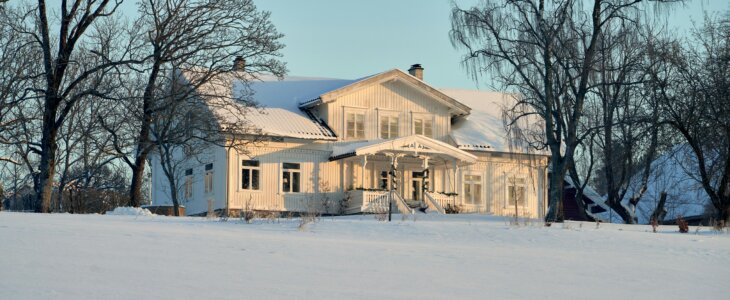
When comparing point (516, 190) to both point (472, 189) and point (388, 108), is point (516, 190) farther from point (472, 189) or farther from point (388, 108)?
point (388, 108)

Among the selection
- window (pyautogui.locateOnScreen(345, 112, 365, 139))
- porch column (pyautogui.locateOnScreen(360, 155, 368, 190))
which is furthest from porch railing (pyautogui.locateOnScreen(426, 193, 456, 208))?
window (pyautogui.locateOnScreen(345, 112, 365, 139))

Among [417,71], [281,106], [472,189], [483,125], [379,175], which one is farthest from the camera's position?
[417,71]

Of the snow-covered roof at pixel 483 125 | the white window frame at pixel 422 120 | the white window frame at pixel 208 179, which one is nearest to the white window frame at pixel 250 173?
the white window frame at pixel 208 179

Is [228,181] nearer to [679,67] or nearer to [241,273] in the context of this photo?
[679,67]

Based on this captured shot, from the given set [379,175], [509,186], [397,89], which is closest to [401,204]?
[379,175]

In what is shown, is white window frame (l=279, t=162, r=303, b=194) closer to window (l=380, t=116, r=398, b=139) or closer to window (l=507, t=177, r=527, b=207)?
window (l=380, t=116, r=398, b=139)

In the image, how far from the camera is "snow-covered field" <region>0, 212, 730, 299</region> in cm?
1130

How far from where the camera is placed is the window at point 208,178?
40656 mm

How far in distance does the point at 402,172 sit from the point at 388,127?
1927 millimetres

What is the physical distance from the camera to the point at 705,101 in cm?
3066

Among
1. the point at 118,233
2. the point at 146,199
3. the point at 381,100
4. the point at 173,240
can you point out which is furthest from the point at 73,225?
the point at 146,199

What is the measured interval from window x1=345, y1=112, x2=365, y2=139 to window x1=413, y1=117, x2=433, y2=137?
2490mm

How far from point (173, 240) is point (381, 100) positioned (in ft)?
91.6

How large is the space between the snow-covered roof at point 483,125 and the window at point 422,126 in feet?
3.39
